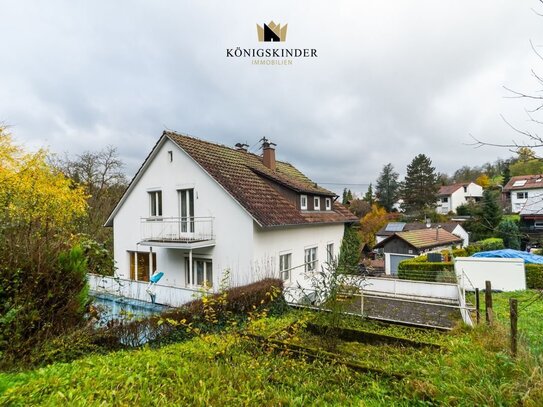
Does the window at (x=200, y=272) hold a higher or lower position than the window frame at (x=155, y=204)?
lower

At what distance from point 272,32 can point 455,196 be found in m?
60.4

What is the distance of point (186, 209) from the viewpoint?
44.8 ft

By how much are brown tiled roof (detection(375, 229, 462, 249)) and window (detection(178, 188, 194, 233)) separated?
1927 centimetres

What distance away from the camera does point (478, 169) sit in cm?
7438

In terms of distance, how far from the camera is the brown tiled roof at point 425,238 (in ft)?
82.2

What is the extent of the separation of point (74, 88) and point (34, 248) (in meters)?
12.3

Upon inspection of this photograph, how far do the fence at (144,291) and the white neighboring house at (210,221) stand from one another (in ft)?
0.33

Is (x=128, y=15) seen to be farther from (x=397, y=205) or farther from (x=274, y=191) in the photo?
(x=397, y=205)

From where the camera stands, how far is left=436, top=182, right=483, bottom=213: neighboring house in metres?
58.4

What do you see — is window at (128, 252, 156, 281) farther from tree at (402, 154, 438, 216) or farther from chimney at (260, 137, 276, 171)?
tree at (402, 154, 438, 216)

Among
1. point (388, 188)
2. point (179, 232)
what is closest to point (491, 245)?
point (179, 232)

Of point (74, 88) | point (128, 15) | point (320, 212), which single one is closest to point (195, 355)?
point (128, 15)

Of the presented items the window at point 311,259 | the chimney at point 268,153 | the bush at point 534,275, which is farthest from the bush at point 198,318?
the bush at point 534,275

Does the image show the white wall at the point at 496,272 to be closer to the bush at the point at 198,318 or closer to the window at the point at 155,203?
the bush at the point at 198,318
